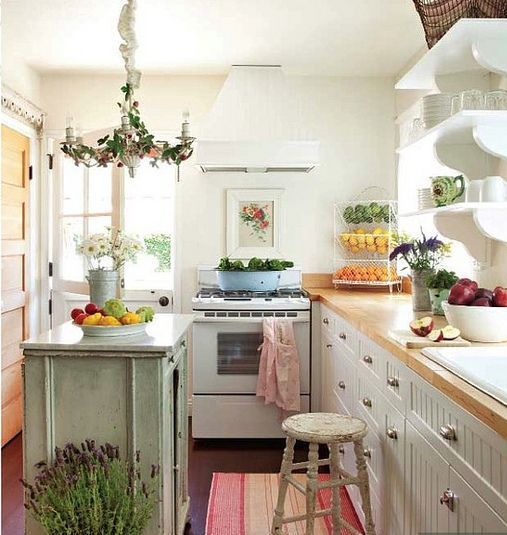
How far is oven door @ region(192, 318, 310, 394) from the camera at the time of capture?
379cm

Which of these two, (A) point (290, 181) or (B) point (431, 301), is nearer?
(B) point (431, 301)

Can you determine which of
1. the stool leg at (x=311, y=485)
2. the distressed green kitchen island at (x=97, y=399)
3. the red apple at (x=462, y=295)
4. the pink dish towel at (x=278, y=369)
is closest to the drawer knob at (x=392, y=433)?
the stool leg at (x=311, y=485)

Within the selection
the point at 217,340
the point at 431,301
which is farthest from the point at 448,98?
the point at 217,340

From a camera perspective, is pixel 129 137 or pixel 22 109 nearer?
pixel 129 137

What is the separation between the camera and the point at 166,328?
2434 mm

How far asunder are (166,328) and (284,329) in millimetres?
1445

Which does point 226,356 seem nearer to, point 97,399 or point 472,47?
point 97,399

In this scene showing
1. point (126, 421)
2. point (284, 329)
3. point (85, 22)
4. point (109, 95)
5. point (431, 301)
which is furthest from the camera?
point (109, 95)

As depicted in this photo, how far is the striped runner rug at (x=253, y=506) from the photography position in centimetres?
272

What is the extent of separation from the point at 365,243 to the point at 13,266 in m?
2.31

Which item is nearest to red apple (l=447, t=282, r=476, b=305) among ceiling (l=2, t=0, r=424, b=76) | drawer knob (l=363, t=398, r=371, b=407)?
drawer knob (l=363, t=398, r=371, b=407)

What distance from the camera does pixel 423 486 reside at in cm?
179

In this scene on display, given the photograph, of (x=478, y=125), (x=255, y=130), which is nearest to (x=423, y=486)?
(x=478, y=125)

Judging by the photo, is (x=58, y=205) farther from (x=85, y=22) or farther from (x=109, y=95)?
(x=85, y=22)
